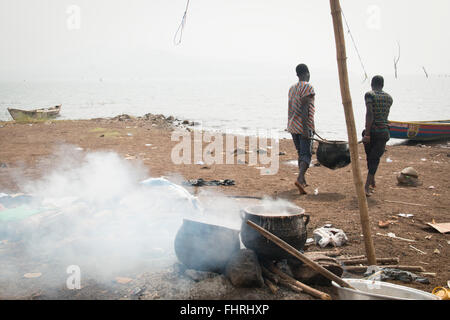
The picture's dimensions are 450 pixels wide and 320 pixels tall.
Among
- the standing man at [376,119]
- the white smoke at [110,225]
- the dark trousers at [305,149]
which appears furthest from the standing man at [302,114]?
the white smoke at [110,225]

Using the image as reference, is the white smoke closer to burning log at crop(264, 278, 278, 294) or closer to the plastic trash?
the plastic trash

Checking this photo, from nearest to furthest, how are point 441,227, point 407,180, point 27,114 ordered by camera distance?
point 441,227, point 407,180, point 27,114

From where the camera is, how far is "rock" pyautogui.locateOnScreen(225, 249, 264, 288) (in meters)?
2.95

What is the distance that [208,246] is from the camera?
10.6 feet

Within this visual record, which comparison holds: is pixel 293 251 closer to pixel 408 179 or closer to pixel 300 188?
pixel 300 188

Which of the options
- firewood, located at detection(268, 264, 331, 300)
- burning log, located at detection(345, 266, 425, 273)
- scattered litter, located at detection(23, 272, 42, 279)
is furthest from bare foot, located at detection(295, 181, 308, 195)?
scattered litter, located at detection(23, 272, 42, 279)

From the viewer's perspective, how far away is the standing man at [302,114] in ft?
19.7

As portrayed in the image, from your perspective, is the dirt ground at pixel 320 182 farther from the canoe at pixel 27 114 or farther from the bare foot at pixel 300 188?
the canoe at pixel 27 114
